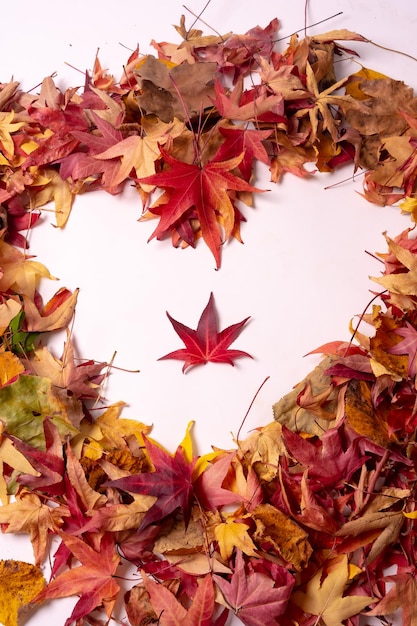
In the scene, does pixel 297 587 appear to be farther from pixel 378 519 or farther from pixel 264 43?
pixel 264 43

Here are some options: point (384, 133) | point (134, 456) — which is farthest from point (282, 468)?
point (384, 133)

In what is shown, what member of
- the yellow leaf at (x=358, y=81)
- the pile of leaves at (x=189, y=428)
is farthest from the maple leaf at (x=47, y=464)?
the yellow leaf at (x=358, y=81)

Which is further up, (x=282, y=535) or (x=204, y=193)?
(x=204, y=193)

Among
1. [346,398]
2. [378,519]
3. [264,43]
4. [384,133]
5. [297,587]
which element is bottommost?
[297,587]

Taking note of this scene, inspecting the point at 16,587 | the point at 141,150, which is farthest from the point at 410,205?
the point at 16,587

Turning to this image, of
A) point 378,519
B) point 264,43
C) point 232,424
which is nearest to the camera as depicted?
point 378,519

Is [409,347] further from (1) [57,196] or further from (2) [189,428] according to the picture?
(1) [57,196]

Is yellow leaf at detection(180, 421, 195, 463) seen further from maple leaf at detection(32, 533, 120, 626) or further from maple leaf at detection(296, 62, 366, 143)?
maple leaf at detection(296, 62, 366, 143)

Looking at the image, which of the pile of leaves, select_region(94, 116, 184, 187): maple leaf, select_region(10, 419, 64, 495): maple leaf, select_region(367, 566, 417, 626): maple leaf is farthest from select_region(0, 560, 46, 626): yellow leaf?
select_region(94, 116, 184, 187): maple leaf
